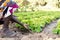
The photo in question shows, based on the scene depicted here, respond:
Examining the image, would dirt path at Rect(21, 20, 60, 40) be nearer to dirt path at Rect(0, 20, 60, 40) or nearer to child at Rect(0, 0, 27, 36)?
dirt path at Rect(0, 20, 60, 40)

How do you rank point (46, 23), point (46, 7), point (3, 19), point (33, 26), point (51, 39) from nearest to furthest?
point (51, 39) < point (3, 19) < point (33, 26) < point (46, 23) < point (46, 7)

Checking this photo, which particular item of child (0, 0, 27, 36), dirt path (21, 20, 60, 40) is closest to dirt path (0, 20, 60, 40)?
dirt path (21, 20, 60, 40)

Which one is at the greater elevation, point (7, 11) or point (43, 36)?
point (7, 11)

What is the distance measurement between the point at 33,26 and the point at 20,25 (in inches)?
12.9

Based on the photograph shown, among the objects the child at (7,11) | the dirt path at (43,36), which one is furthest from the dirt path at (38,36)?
the child at (7,11)

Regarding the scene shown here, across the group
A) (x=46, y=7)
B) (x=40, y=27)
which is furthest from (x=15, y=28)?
(x=46, y=7)

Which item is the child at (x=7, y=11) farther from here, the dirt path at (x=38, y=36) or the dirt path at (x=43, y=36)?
the dirt path at (x=43, y=36)

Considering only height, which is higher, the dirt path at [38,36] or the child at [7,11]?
the child at [7,11]

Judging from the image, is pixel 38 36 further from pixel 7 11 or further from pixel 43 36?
pixel 7 11

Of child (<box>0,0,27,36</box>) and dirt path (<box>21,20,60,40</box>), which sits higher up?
child (<box>0,0,27,36</box>)

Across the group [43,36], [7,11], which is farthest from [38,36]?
[7,11]

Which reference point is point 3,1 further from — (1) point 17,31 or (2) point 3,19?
(1) point 17,31

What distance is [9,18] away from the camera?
564cm

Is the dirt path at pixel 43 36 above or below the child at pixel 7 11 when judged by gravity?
below
